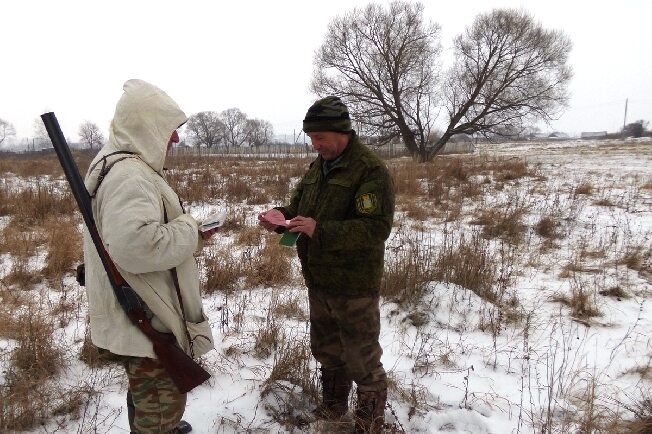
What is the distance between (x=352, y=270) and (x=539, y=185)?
9.27 metres

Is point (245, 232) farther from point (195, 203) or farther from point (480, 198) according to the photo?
point (480, 198)

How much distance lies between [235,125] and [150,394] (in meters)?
95.0

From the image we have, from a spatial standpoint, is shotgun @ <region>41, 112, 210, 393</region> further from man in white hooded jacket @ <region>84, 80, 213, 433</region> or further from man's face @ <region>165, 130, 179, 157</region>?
man's face @ <region>165, 130, 179, 157</region>

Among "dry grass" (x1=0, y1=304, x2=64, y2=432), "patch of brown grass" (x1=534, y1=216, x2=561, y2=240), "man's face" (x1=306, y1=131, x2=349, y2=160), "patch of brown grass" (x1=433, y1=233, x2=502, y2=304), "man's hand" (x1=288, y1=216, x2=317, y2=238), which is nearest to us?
"man's hand" (x1=288, y1=216, x2=317, y2=238)

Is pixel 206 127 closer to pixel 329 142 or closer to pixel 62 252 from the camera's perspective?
pixel 62 252

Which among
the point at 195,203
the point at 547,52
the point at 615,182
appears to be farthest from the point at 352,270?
the point at 547,52

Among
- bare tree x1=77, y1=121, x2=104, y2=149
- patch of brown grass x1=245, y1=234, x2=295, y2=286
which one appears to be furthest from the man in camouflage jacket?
bare tree x1=77, y1=121, x2=104, y2=149

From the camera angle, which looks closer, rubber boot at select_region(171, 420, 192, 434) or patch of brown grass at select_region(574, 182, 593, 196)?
rubber boot at select_region(171, 420, 192, 434)

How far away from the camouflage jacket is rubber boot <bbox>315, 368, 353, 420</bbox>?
604 millimetres

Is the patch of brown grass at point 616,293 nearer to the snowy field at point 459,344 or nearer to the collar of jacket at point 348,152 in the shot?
the snowy field at point 459,344

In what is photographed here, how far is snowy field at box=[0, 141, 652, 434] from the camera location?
2.35 m

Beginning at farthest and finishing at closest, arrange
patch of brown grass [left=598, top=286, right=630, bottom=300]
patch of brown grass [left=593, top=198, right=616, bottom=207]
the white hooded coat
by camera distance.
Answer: patch of brown grass [left=593, top=198, right=616, bottom=207] → patch of brown grass [left=598, top=286, right=630, bottom=300] → the white hooded coat

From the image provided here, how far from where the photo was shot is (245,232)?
5.94 metres

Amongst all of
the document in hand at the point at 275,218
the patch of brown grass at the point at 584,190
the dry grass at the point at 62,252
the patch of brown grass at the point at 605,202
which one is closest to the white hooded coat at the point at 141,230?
the document in hand at the point at 275,218
